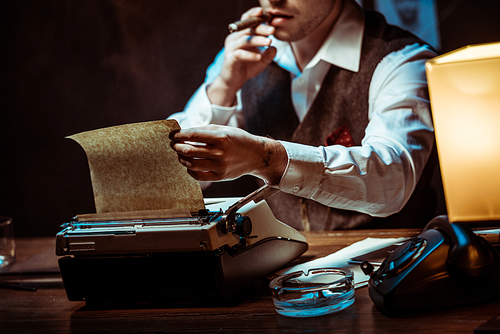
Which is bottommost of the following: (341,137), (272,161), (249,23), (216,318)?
(216,318)

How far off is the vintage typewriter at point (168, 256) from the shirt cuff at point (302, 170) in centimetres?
10

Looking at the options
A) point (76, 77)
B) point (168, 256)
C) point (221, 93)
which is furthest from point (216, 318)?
point (76, 77)

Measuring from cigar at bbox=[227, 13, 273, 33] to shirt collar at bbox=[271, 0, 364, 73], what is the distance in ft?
0.77

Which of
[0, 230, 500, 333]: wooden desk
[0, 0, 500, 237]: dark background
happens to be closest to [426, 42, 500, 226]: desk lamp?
[0, 230, 500, 333]: wooden desk

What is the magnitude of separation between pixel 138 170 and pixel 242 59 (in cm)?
90

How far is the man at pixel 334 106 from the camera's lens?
1254 mm

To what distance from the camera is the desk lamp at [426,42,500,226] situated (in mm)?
610

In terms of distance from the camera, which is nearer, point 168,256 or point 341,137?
point 168,256

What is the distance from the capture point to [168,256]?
0.87 metres

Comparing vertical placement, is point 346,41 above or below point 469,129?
above

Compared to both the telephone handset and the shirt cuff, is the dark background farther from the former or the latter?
the telephone handset

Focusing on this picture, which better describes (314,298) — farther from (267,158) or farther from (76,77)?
(76,77)

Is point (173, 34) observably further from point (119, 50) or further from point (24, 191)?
point (24, 191)

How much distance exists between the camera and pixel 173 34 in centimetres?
189
